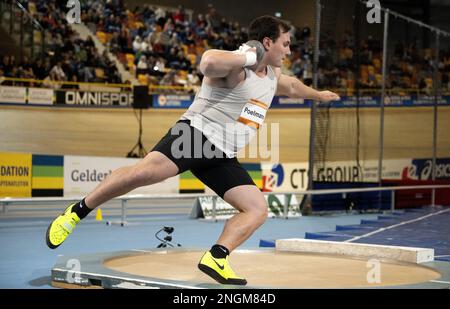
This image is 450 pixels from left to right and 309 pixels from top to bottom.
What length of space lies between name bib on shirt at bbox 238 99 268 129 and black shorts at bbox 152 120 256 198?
9.6 inches

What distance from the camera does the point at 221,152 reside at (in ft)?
15.2

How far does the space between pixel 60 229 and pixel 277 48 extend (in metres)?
1.68

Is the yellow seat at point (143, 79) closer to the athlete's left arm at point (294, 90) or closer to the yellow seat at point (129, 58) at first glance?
the yellow seat at point (129, 58)

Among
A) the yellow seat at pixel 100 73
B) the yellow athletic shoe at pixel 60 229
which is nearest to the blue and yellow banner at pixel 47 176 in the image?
the yellow seat at pixel 100 73

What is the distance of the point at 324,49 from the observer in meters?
12.7

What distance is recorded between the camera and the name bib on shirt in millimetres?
4582

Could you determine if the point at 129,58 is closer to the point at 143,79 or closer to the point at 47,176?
the point at 143,79

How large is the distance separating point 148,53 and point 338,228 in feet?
42.5

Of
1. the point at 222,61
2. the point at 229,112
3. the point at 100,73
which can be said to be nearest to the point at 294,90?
the point at 229,112

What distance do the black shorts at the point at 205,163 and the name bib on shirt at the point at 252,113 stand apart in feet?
0.80

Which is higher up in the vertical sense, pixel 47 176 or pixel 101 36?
pixel 101 36

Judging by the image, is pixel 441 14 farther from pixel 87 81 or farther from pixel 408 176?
pixel 87 81

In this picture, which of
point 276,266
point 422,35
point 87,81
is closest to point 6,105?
point 87,81
